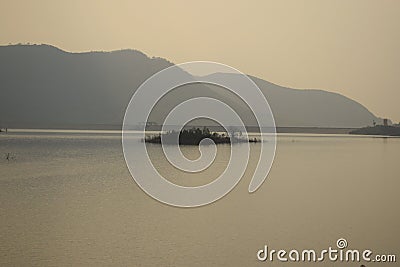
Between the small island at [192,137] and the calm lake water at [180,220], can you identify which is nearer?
the calm lake water at [180,220]

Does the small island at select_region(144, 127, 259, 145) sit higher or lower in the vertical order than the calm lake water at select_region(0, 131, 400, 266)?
higher

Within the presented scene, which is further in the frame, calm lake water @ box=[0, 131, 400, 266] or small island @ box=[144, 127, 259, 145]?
small island @ box=[144, 127, 259, 145]

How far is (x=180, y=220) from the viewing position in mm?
13383

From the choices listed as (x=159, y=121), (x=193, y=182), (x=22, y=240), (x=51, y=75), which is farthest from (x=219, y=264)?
(x=51, y=75)

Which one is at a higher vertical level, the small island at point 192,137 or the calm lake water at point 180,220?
the small island at point 192,137

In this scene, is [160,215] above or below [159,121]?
below

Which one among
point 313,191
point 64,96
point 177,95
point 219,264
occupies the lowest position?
point 219,264

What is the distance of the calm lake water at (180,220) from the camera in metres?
10.3

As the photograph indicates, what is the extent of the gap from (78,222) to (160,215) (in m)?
1.95

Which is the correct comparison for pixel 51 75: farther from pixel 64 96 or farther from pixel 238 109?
pixel 238 109

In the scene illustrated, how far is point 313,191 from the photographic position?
18844 mm

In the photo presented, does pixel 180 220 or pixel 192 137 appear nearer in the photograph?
pixel 180 220

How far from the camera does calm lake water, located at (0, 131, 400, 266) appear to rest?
10281 millimetres

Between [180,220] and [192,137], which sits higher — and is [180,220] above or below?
below
